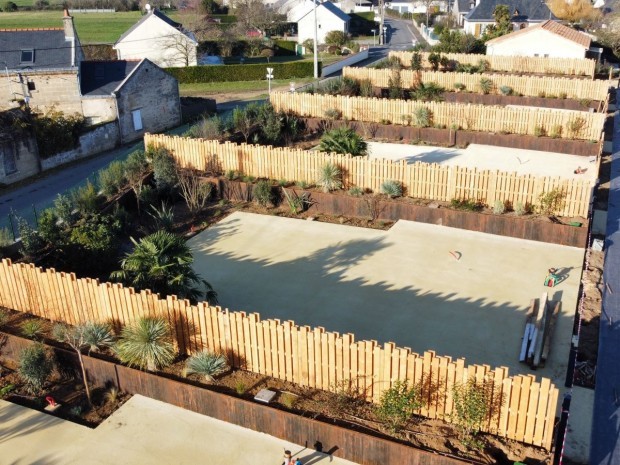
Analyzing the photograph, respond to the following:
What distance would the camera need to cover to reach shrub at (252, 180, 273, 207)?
67.8ft

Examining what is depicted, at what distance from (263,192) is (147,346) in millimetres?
10037

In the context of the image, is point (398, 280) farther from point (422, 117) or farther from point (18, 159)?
point (18, 159)

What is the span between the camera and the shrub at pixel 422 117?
95.6ft

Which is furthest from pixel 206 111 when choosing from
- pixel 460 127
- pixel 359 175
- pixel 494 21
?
pixel 494 21

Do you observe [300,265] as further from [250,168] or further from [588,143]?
[588,143]

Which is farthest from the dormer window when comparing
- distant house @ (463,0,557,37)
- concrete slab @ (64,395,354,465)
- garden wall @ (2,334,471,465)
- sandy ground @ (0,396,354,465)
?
distant house @ (463,0,557,37)

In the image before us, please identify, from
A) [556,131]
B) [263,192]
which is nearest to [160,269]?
[263,192]

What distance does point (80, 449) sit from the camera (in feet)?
33.7

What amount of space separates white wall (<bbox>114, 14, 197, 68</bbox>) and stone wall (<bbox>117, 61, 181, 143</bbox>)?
56.3 ft

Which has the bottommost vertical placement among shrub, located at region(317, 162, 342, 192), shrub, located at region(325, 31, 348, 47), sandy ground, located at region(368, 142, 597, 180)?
sandy ground, located at region(368, 142, 597, 180)

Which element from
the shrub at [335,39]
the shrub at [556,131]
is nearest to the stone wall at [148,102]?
the shrub at [556,131]

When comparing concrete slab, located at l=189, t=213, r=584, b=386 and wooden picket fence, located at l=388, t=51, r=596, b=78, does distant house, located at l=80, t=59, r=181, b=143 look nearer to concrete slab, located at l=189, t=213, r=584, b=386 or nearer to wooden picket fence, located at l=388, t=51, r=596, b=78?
concrete slab, located at l=189, t=213, r=584, b=386

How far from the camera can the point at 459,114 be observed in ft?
95.1

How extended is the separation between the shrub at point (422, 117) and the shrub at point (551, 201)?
11472 mm
